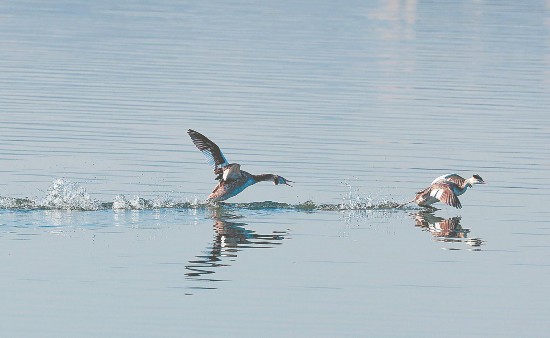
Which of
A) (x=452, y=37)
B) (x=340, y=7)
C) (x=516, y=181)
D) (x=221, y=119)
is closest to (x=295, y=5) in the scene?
(x=340, y=7)

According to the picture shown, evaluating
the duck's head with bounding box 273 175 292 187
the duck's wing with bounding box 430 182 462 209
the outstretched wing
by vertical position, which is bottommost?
the duck's wing with bounding box 430 182 462 209

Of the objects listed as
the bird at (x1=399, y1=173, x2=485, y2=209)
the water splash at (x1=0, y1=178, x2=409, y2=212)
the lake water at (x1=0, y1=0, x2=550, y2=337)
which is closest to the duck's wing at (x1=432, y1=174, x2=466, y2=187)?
the bird at (x1=399, y1=173, x2=485, y2=209)

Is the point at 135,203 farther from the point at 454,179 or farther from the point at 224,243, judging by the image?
the point at 454,179

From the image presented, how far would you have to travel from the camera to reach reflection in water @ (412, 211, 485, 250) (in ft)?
72.7

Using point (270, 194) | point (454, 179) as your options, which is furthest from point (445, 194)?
point (270, 194)

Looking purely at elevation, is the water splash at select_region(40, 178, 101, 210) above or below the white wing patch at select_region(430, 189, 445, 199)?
below

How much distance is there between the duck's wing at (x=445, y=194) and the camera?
24.0 m

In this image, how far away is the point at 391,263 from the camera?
65.6 ft

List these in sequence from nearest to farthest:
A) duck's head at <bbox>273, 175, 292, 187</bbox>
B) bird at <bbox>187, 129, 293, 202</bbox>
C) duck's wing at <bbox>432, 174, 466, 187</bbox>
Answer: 1. bird at <bbox>187, 129, 293, 202</bbox>
2. duck's head at <bbox>273, 175, 292, 187</bbox>
3. duck's wing at <bbox>432, 174, 466, 187</bbox>

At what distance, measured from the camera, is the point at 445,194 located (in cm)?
2433

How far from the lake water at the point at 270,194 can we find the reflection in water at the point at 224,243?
→ 0.16 feet

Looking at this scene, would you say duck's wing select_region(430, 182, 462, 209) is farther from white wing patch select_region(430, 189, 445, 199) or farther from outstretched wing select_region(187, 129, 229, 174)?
outstretched wing select_region(187, 129, 229, 174)

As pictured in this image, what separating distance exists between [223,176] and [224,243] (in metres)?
3.42

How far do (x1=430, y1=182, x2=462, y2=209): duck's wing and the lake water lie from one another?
1.01 feet
